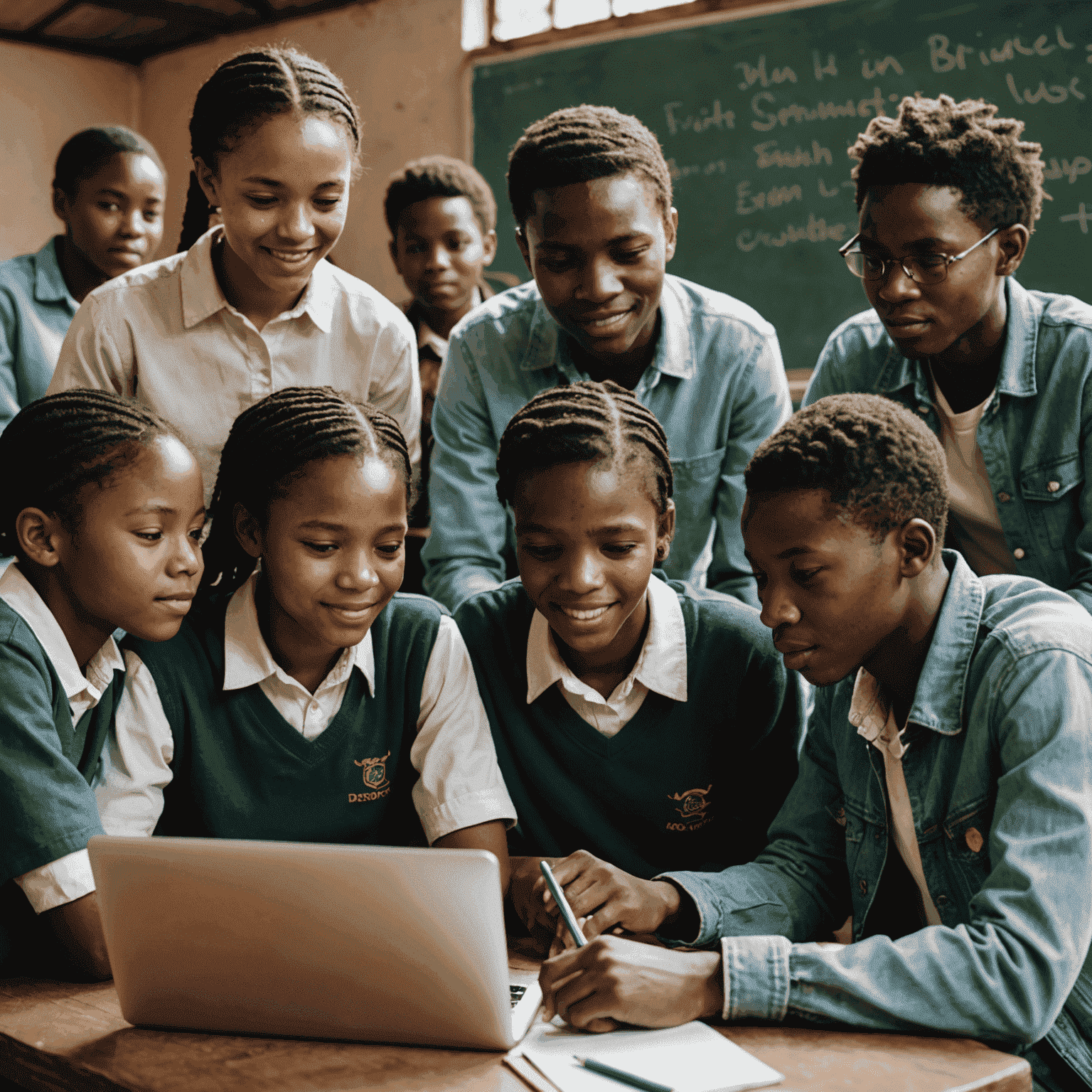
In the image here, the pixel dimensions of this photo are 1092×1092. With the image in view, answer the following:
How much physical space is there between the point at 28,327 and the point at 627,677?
191cm

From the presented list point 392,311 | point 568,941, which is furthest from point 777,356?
point 568,941

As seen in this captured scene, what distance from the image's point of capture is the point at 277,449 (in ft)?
5.74

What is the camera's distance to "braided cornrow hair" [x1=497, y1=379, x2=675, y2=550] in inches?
68.2

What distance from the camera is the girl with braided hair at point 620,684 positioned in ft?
5.63

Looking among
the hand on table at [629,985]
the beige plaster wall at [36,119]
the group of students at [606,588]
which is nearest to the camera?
the hand on table at [629,985]

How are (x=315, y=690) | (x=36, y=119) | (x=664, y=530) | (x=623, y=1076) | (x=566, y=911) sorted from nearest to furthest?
1. (x=623, y=1076)
2. (x=566, y=911)
3. (x=315, y=690)
4. (x=664, y=530)
5. (x=36, y=119)

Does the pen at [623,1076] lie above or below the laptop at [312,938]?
below

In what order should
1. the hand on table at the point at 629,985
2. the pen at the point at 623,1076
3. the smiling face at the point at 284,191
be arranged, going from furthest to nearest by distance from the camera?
the smiling face at the point at 284,191
the hand on table at the point at 629,985
the pen at the point at 623,1076

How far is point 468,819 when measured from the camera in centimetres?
166

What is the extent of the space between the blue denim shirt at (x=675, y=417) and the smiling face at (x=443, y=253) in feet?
2.91

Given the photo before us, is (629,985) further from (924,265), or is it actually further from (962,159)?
(962,159)

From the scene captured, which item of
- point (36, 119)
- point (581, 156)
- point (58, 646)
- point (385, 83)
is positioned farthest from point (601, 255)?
point (36, 119)

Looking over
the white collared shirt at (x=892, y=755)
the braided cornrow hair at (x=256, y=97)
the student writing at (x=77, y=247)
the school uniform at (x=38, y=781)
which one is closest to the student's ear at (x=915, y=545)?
the white collared shirt at (x=892, y=755)

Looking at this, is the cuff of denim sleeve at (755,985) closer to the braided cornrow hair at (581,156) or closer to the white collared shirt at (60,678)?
the white collared shirt at (60,678)
